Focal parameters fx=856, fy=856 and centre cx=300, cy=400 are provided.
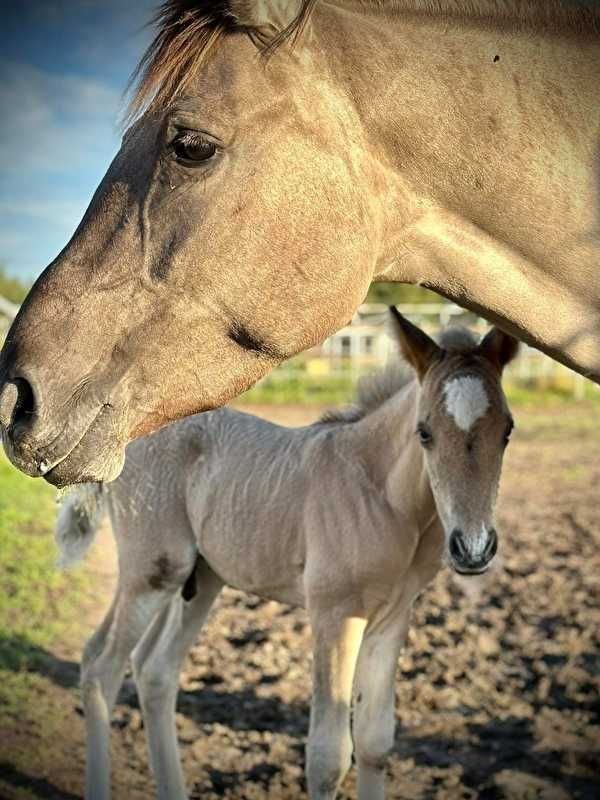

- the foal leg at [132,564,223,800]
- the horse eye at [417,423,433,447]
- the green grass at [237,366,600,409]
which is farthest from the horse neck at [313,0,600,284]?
the green grass at [237,366,600,409]

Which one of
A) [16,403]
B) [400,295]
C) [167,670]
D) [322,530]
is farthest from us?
[400,295]

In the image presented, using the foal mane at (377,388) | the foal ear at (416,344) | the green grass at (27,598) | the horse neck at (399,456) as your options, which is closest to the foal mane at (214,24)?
the foal ear at (416,344)

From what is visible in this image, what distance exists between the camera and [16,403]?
1705mm

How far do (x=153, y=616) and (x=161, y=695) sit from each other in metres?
0.42

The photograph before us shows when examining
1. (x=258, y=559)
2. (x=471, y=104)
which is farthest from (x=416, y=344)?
(x=471, y=104)

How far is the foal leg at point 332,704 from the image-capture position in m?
3.78

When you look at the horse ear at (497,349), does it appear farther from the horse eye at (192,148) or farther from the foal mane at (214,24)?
the horse eye at (192,148)

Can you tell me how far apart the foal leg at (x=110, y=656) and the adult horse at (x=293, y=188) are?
290cm

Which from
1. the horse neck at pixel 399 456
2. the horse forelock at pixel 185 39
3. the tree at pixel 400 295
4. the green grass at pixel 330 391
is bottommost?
the horse neck at pixel 399 456

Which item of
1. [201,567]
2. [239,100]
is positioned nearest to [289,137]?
[239,100]

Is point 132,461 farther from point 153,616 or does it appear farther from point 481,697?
point 481,697

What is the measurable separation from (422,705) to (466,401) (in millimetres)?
2471

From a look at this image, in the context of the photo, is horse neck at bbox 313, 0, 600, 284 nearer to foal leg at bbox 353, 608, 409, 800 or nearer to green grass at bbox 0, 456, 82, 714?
foal leg at bbox 353, 608, 409, 800

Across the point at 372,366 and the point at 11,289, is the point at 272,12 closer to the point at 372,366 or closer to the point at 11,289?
the point at 372,366
